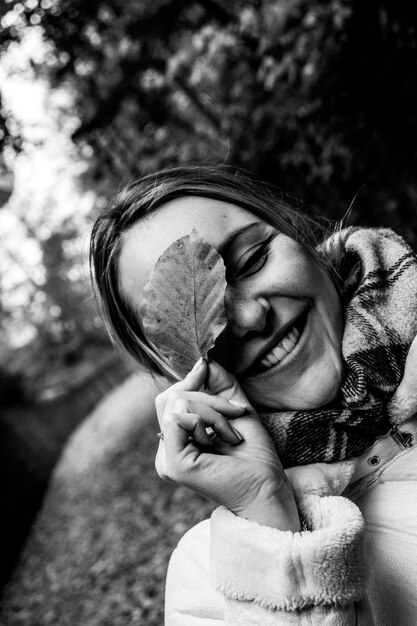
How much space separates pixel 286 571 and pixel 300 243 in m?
0.77

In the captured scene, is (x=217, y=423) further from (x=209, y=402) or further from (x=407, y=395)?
(x=407, y=395)

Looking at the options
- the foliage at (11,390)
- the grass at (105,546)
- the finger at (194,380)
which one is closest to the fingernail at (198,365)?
the finger at (194,380)

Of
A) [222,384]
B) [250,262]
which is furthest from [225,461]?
[250,262]

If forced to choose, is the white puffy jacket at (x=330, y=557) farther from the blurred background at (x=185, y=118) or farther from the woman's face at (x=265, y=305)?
the blurred background at (x=185, y=118)

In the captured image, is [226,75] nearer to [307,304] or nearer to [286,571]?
[307,304]

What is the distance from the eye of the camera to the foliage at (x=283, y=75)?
8.60 ft

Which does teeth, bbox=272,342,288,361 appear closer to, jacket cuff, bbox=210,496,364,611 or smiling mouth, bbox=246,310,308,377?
smiling mouth, bbox=246,310,308,377

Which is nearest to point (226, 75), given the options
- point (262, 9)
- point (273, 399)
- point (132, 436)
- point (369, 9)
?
point (262, 9)

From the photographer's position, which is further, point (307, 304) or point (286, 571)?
point (307, 304)

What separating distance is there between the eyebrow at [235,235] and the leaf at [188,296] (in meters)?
0.10

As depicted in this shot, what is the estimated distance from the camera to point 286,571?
90 cm

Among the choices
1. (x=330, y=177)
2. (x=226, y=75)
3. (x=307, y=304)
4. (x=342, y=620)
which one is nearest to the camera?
(x=342, y=620)

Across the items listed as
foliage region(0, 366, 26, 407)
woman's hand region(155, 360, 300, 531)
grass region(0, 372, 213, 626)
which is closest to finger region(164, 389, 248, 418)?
woman's hand region(155, 360, 300, 531)

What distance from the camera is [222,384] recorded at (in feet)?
3.58
